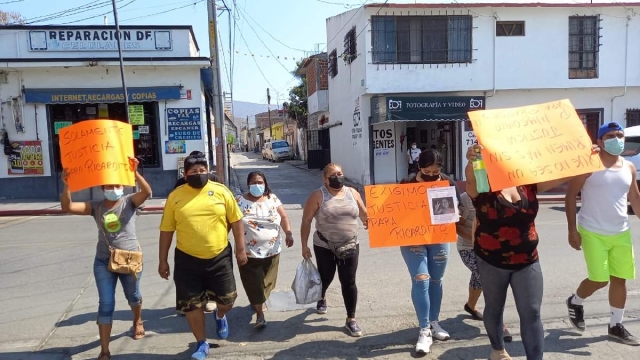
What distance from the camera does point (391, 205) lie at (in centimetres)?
427

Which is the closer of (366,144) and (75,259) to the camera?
(75,259)

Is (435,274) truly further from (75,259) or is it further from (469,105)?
(469,105)

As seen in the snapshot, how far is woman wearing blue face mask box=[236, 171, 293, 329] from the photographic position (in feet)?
15.0

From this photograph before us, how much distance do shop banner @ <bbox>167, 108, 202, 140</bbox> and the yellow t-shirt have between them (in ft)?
39.2

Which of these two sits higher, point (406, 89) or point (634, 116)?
point (406, 89)

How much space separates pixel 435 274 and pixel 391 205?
685 mm

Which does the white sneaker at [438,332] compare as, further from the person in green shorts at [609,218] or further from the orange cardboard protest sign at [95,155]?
the orange cardboard protest sign at [95,155]

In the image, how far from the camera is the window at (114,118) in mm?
15234

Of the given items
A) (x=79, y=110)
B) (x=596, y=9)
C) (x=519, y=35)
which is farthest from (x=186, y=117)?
(x=596, y=9)

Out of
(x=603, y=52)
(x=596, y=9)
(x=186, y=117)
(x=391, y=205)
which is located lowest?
(x=391, y=205)

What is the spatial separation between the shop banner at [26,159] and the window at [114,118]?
0.44 meters

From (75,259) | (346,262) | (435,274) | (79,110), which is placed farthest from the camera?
(79,110)

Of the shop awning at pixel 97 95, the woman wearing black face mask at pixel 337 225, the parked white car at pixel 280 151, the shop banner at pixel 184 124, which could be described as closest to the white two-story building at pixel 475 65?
the shop banner at pixel 184 124

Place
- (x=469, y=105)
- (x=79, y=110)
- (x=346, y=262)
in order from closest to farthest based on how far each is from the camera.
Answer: (x=346, y=262) < (x=79, y=110) < (x=469, y=105)
